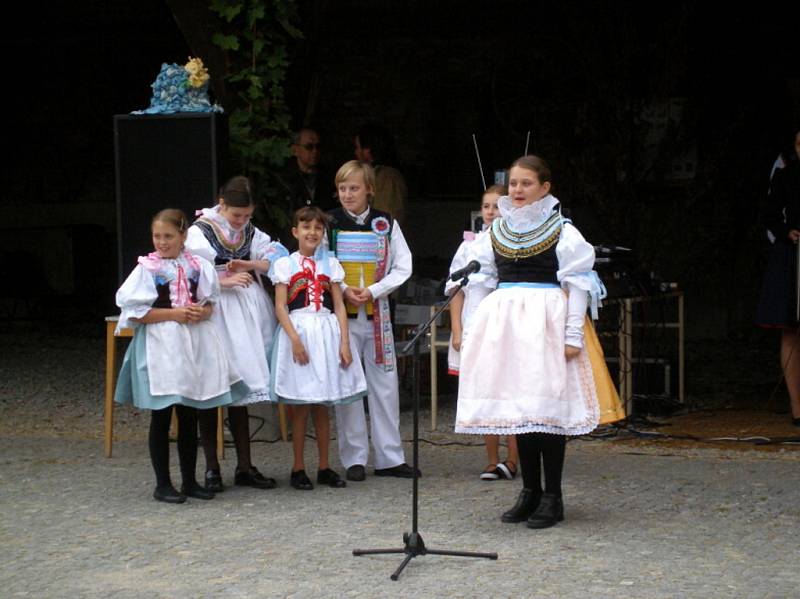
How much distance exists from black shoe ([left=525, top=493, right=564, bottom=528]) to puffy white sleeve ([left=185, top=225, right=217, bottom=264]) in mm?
2006

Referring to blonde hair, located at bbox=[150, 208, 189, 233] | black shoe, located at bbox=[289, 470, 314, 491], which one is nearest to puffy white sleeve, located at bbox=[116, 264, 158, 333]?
blonde hair, located at bbox=[150, 208, 189, 233]

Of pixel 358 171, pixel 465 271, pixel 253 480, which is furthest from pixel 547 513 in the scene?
pixel 358 171

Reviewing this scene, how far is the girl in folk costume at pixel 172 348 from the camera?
21.4 ft

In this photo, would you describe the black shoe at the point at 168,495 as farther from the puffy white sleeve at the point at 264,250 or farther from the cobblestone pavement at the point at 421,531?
the puffy white sleeve at the point at 264,250

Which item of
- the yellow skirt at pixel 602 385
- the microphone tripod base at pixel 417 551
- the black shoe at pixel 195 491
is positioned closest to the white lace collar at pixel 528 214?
the yellow skirt at pixel 602 385

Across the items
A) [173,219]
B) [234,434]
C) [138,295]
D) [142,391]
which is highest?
[173,219]

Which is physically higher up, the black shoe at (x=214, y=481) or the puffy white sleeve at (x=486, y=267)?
the puffy white sleeve at (x=486, y=267)

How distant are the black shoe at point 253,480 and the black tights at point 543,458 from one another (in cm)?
143

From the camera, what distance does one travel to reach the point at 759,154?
13.4 meters

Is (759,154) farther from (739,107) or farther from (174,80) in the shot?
(174,80)

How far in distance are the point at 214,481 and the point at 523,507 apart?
1615mm

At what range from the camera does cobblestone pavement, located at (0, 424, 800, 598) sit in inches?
199

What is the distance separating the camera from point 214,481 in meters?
6.85

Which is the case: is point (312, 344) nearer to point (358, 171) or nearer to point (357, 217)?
point (357, 217)
